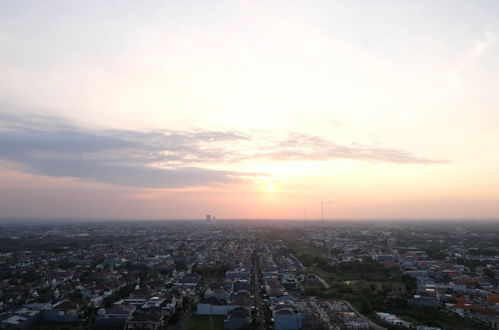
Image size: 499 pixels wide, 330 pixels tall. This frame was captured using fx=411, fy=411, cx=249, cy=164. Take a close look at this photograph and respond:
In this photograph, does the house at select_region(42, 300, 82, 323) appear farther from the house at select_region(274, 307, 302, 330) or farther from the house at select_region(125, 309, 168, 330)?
the house at select_region(274, 307, 302, 330)

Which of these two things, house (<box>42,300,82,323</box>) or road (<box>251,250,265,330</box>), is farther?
house (<box>42,300,82,323</box>)

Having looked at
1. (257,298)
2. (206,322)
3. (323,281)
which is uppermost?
(323,281)

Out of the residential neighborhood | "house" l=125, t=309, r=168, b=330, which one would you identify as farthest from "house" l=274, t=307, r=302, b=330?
"house" l=125, t=309, r=168, b=330

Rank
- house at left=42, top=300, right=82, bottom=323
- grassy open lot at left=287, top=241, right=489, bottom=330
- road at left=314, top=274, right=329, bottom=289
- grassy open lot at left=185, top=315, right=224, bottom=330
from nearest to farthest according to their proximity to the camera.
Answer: grassy open lot at left=185, top=315, right=224, bottom=330 < grassy open lot at left=287, top=241, right=489, bottom=330 < house at left=42, top=300, right=82, bottom=323 < road at left=314, top=274, right=329, bottom=289

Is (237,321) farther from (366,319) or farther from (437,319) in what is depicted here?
(437,319)

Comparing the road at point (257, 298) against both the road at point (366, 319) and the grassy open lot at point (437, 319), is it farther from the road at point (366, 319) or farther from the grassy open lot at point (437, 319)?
the grassy open lot at point (437, 319)

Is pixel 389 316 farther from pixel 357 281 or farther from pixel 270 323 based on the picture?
pixel 357 281

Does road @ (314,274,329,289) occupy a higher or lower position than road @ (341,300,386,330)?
higher

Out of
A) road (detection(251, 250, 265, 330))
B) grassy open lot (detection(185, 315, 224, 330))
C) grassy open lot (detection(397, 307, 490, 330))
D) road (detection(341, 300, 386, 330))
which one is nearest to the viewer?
road (detection(341, 300, 386, 330))

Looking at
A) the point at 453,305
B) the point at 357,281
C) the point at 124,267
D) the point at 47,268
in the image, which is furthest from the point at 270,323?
the point at 47,268

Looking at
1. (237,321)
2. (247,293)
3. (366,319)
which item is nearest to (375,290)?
(366,319)
